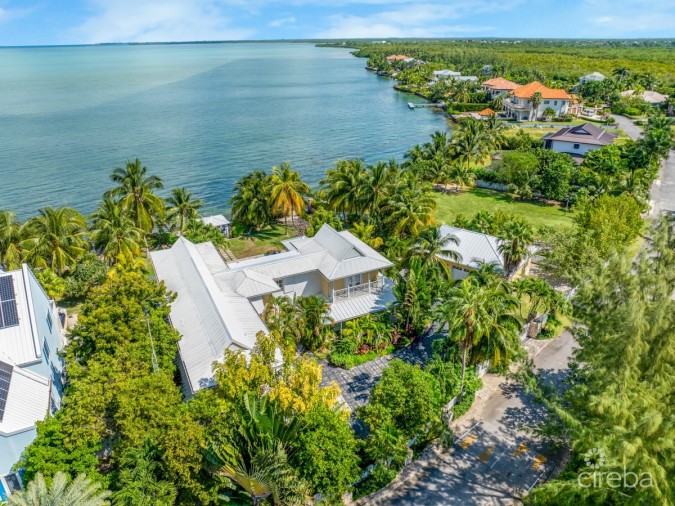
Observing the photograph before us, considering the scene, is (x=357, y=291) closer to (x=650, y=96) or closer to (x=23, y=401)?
(x=23, y=401)

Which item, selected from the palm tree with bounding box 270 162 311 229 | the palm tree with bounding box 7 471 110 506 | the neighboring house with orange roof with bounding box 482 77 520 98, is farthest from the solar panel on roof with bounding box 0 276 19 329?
the neighboring house with orange roof with bounding box 482 77 520 98

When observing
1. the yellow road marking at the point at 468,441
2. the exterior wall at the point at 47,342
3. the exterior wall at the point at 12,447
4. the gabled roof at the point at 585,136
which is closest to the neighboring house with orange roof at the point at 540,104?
the gabled roof at the point at 585,136

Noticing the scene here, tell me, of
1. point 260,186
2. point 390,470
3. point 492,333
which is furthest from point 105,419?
point 260,186

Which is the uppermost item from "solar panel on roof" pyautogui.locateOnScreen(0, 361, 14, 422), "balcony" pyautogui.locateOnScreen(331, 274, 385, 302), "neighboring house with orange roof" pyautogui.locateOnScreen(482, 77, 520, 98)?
"neighboring house with orange roof" pyautogui.locateOnScreen(482, 77, 520, 98)

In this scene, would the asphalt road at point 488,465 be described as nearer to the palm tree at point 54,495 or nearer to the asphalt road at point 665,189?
the palm tree at point 54,495

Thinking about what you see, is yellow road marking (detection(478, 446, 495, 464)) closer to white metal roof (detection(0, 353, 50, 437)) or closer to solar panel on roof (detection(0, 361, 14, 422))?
white metal roof (detection(0, 353, 50, 437))
